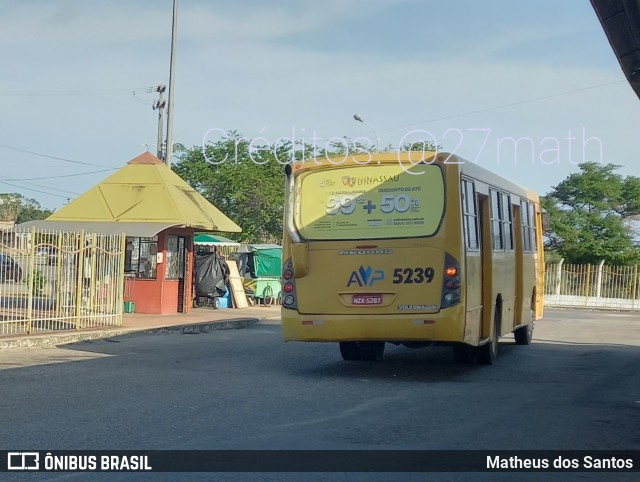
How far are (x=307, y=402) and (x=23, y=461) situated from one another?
3786 mm

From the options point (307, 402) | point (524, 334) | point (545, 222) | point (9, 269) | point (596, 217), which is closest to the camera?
point (307, 402)

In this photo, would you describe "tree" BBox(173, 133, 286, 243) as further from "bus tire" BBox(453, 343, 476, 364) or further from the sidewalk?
"bus tire" BBox(453, 343, 476, 364)

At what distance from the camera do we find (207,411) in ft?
30.1

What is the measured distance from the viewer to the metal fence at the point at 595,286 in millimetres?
43031

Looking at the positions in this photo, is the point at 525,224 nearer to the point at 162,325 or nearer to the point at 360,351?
the point at 360,351

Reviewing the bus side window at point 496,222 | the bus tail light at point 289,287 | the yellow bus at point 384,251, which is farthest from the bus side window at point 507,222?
the bus tail light at point 289,287

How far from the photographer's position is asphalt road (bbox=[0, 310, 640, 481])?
7.71 m

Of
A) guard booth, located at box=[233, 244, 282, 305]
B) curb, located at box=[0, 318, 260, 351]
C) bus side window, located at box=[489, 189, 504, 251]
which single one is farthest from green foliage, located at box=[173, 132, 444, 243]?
bus side window, located at box=[489, 189, 504, 251]

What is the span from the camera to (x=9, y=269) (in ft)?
53.9

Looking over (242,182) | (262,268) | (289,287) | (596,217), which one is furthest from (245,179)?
(289,287)

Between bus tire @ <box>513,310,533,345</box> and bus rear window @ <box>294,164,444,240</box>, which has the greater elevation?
bus rear window @ <box>294,164,444,240</box>

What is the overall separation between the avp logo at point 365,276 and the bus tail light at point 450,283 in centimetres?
87

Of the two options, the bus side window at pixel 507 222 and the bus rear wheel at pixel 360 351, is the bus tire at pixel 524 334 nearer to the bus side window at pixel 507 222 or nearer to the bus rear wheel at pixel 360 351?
the bus side window at pixel 507 222

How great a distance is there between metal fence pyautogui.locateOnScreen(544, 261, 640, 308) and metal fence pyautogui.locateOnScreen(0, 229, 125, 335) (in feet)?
94.3
